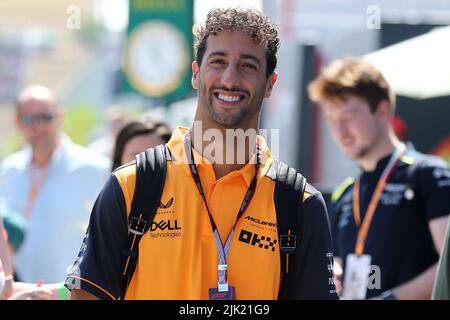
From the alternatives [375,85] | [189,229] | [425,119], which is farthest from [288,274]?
[425,119]

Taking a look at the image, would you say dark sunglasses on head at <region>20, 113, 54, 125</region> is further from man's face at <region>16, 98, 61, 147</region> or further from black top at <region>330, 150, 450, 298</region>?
Result: black top at <region>330, 150, 450, 298</region>

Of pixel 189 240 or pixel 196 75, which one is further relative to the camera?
pixel 196 75

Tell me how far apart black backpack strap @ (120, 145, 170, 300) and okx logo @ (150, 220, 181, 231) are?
17 mm

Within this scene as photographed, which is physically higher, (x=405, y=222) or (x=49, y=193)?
(x=49, y=193)

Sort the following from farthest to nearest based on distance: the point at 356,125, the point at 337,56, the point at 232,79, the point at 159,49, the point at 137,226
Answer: the point at 337,56 < the point at 159,49 < the point at 356,125 < the point at 232,79 < the point at 137,226

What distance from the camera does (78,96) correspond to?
3491cm

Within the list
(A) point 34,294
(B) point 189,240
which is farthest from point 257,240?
(A) point 34,294

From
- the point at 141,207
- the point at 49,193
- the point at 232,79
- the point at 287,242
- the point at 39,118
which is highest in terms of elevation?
the point at 39,118

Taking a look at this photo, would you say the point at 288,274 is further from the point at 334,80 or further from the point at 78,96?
the point at 78,96

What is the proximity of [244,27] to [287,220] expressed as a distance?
0.66m

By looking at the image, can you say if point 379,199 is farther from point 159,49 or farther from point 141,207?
point 159,49

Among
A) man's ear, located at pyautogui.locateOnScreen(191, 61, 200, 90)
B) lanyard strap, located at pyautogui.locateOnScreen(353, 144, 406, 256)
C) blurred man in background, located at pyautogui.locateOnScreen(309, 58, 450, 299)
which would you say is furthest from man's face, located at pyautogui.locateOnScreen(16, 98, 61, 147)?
man's ear, located at pyautogui.locateOnScreen(191, 61, 200, 90)

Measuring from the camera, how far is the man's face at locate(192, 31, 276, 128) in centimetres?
321

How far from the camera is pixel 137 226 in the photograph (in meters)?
3.09
